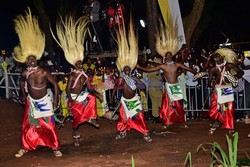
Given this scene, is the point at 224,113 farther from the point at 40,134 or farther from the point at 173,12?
the point at 173,12

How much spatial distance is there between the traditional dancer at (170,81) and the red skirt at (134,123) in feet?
4.09

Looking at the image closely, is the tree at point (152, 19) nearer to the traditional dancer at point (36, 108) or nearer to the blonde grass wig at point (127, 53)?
the blonde grass wig at point (127, 53)

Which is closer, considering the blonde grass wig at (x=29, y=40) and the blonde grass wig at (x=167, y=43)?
the blonde grass wig at (x=29, y=40)

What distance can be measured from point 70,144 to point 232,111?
334 centimetres

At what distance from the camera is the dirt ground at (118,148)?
21.5ft

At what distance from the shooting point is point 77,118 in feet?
26.3

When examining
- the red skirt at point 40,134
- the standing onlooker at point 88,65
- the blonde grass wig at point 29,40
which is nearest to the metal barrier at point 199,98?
the standing onlooker at point 88,65

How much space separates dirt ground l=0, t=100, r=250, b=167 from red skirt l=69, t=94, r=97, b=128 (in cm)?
52

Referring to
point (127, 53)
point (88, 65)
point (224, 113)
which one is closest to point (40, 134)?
point (127, 53)

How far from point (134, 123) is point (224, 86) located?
1.96 metres

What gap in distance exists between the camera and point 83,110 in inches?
317

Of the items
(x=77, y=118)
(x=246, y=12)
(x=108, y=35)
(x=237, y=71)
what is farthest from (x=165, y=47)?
(x=246, y=12)

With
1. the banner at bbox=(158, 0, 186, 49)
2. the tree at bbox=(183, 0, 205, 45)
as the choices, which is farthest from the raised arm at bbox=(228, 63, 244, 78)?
the tree at bbox=(183, 0, 205, 45)

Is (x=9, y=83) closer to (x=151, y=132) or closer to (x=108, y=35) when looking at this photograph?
(x=108, y=35)
